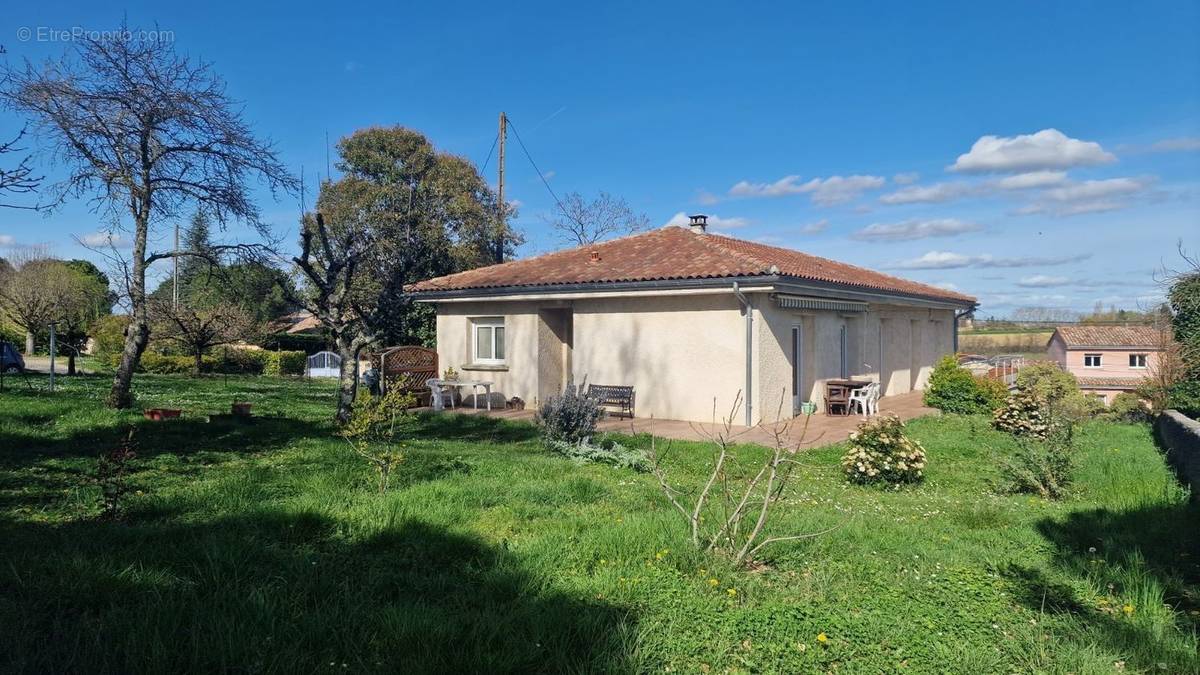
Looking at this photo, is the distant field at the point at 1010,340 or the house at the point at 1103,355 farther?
the distant field at the point at 1010,340

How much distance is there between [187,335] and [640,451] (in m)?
24.3

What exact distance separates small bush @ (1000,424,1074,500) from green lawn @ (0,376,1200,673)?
211 mm

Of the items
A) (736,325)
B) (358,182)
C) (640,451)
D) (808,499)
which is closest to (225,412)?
(640,451)

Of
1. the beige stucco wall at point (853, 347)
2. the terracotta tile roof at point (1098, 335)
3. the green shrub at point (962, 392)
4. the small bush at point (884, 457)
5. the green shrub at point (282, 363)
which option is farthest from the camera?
the terracotta tile roof at point (1098, 335)

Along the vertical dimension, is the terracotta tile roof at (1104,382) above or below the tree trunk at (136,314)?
below

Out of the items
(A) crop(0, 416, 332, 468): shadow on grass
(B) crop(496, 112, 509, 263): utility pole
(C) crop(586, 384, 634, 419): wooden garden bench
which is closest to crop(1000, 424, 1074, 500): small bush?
(C) crop(586, 384, 634, 419): wooden garden bench

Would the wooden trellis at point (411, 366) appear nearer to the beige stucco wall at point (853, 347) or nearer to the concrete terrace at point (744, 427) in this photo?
the concrete terrace at point (744, 427)

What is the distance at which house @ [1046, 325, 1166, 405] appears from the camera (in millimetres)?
49375

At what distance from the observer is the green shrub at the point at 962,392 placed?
17.0m

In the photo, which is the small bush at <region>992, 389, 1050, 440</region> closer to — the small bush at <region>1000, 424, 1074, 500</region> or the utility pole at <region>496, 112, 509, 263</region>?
the small bush at <region>1000, 424, 1074, 500</region>

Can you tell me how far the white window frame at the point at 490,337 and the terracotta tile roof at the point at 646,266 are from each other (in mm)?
973

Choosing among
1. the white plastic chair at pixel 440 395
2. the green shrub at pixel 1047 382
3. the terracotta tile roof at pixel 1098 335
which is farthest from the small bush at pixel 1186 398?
the terracotta tile roof at pixel 1098 335

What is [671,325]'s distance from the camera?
48.5ft

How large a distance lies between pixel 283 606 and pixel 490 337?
14.0 meters
